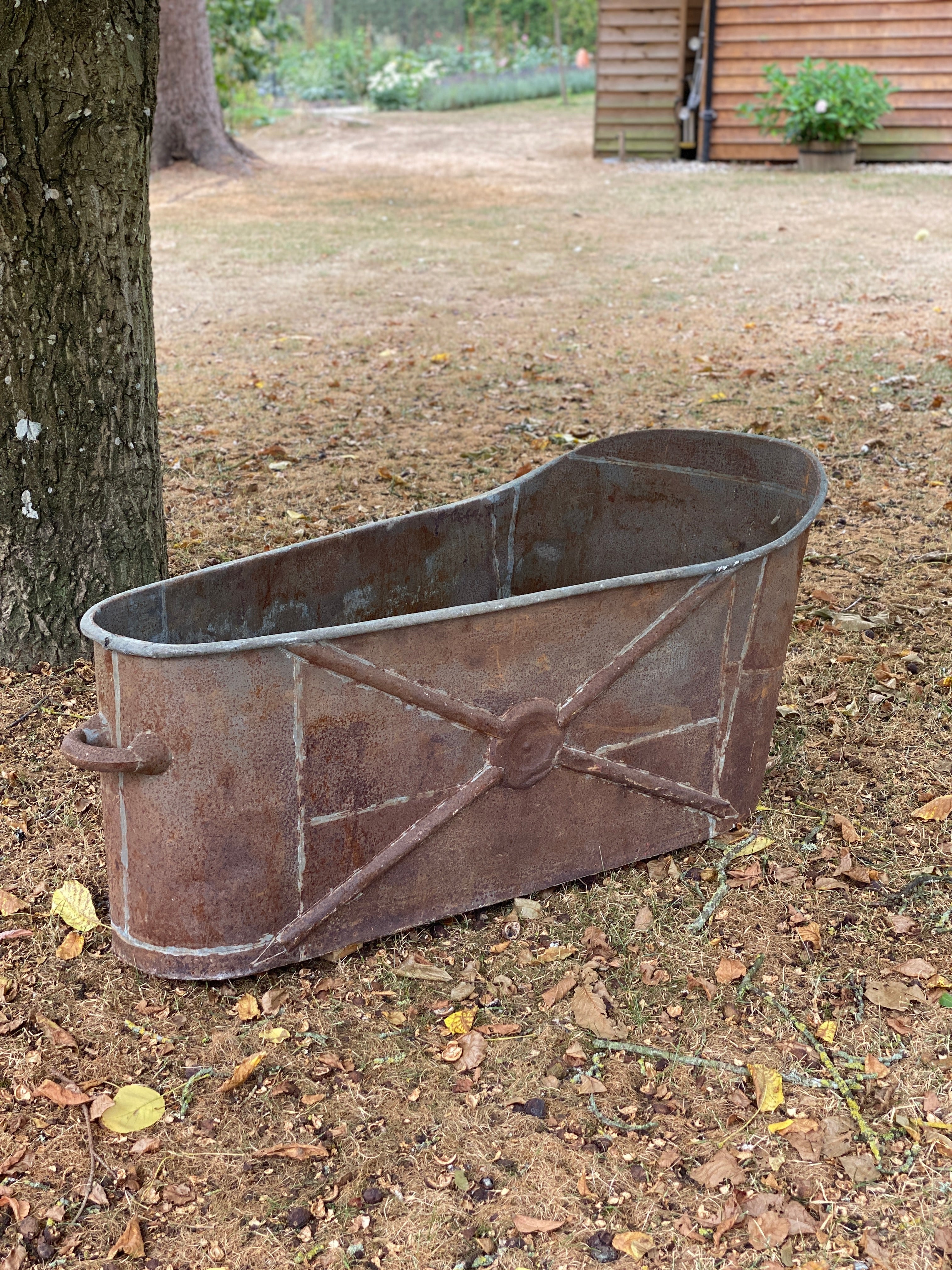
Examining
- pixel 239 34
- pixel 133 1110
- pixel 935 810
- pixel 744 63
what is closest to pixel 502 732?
pixel 133 1110

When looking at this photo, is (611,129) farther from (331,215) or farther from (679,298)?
(679,298)

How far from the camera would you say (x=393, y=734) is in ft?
7.47

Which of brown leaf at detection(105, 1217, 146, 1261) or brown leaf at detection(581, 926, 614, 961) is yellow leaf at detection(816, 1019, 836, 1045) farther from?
brown leaf at detection(105, 1217, 146, 1261)

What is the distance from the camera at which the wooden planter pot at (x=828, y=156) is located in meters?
13.6

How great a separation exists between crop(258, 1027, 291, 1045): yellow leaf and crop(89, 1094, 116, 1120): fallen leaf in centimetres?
30

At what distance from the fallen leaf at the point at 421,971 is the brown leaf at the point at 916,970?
965 mm

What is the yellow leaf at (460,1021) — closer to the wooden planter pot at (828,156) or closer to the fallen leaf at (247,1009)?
the fallen leaf at (247,1009)

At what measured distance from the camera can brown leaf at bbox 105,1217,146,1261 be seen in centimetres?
184

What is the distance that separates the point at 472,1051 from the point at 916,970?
97 cm

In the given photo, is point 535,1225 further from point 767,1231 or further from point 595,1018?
point 595,1018

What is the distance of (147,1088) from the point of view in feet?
6.99

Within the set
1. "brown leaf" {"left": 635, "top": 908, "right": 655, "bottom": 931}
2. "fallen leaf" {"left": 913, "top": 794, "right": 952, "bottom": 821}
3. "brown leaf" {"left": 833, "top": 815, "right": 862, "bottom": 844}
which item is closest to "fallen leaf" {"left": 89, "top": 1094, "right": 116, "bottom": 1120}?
"brown leaf" {"left": 635, "top": 908, "right": 655, "bottom": 931}

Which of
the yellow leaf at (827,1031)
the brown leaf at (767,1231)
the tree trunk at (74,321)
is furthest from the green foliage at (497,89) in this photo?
the brown leaf at (767,1231)

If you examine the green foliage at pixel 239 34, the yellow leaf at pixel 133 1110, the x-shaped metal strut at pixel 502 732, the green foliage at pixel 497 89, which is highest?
the green foliage at pixel 497 89
